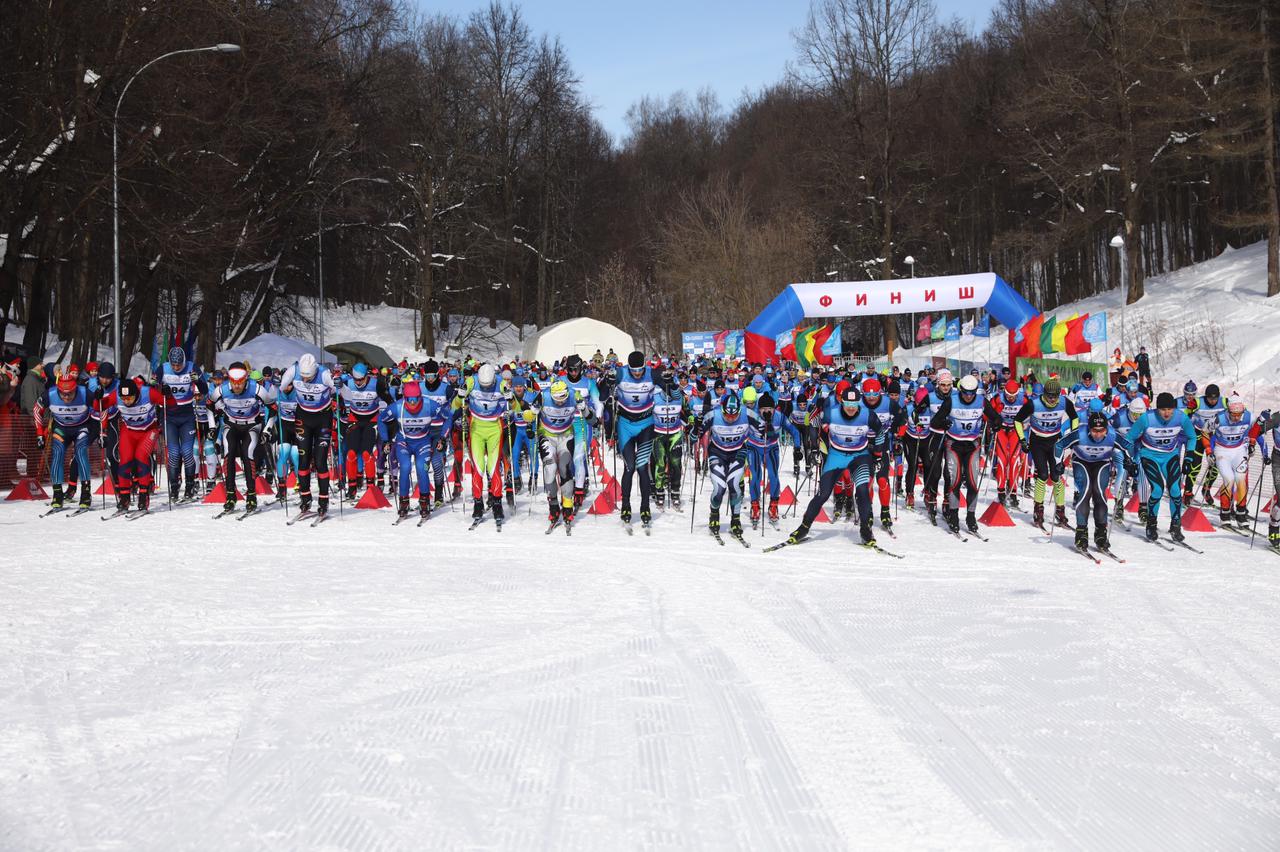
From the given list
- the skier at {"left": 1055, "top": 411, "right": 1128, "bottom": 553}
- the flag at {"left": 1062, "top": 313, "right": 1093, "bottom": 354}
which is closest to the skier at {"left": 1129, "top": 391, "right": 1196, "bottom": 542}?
the skier at {"left": 1055, "top": 411, "right": 1128, "bottom": 553}

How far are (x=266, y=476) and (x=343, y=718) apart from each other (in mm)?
13068

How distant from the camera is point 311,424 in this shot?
45.9ft

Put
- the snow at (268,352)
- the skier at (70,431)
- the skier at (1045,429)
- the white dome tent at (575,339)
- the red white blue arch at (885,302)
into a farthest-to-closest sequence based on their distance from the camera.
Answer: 1. the white dome tent at (575,339)
2. the snow at (268,352)
3. the red white blue arch at (885,302)
4. the skier at (70,431)
5. the skier at (1045,429)

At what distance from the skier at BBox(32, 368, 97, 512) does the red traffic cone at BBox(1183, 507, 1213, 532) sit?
48.6 ft

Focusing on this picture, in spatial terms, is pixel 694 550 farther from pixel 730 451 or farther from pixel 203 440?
pixel 203 440

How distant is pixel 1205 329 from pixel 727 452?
2619cm

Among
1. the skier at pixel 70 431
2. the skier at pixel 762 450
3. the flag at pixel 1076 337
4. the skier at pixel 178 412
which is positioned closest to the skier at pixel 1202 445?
the skier at pixel 762 450

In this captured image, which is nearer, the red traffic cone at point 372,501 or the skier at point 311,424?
the skier at point 311,424

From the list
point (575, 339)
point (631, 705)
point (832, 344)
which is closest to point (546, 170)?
point (575, 339)

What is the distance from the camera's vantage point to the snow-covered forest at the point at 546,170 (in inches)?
1003

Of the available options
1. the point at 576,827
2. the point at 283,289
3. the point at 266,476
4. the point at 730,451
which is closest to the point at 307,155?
the point at 283,289

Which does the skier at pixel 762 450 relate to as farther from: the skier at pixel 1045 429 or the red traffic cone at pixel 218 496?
the red traffic cone at pixel 218 496

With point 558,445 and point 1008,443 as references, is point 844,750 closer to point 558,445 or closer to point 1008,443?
point 558,445

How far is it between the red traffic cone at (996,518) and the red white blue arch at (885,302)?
41.8ft
